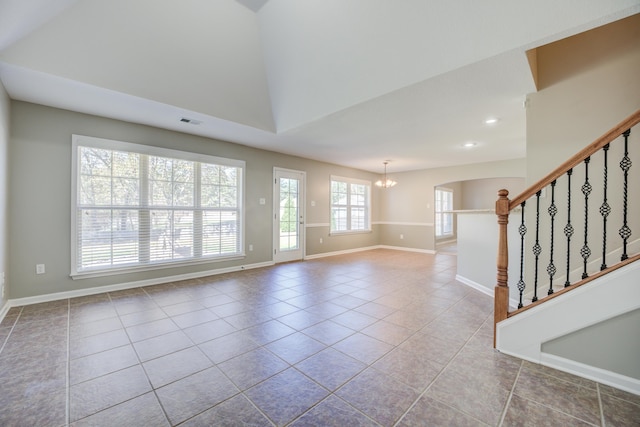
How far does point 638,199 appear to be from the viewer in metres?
2.44

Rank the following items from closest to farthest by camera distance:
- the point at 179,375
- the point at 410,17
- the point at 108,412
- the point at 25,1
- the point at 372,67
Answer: the point at 108,412, the point at 179,375, the point at 25,1, the point at 410,17, the point at 372,67

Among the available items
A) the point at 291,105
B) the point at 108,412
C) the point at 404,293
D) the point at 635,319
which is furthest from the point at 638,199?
the point at 108,412

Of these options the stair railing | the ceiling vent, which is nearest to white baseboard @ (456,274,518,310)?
the stair railing

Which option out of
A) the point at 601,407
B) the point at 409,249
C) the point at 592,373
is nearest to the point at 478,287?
the point at 592,373

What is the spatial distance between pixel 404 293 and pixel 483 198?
27.4ft

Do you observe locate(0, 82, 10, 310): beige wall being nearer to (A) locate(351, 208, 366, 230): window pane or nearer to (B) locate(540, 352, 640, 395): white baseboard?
(B) locate(540, 352, 640, 395): white baseboard

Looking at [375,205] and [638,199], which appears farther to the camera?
[375,205]

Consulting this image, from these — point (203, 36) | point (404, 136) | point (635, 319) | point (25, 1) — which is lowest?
point (635, 319)

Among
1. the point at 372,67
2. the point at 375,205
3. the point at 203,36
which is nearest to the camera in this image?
the point at 372,67

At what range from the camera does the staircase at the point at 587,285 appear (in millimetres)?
1708

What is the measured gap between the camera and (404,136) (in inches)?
182

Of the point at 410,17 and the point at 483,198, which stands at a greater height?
the point at 410,17

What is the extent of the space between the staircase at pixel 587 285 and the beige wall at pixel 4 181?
16.3ft

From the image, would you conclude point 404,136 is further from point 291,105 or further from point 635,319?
point 635,319
